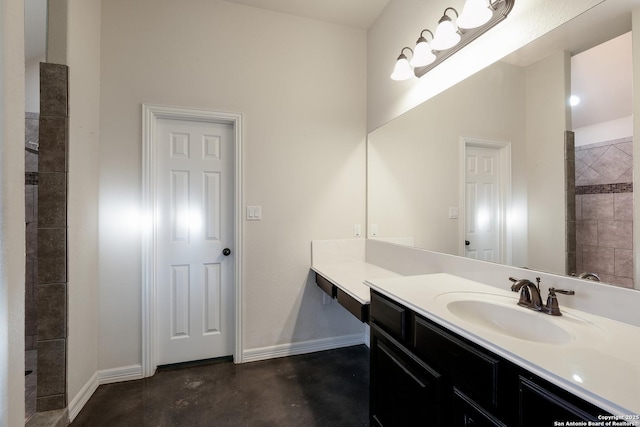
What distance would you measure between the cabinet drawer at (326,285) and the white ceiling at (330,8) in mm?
2213

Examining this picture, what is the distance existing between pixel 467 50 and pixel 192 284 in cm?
246

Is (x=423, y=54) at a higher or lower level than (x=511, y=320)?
higher

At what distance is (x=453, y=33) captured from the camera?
146cm

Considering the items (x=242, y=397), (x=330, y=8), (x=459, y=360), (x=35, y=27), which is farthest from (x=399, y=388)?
(x=35, y=27)

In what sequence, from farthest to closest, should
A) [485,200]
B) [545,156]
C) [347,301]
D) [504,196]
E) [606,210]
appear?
[347,301]
[485,200]
[504,196]
[545,156]
[606,210]

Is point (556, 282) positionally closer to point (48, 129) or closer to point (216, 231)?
point (216, 231)

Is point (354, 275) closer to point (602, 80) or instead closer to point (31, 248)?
point (602, 80)

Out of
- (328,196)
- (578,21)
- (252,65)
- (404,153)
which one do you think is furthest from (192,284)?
(578,21)

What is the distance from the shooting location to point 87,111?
71.6 inches

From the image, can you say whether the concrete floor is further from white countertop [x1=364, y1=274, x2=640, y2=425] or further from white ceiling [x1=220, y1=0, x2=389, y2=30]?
white ceiling [x1=220, y1=0, x2=389, y2=30]

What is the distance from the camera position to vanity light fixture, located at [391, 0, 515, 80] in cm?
128

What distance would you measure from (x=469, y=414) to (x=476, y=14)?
1.65 meters

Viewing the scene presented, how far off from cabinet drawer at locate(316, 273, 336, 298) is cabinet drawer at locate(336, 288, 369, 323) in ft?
0.22

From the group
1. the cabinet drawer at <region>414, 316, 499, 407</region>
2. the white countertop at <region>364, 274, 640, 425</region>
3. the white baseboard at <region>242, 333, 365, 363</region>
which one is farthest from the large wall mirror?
the white baseboard at <region>242, 333, 365, 363</region>
